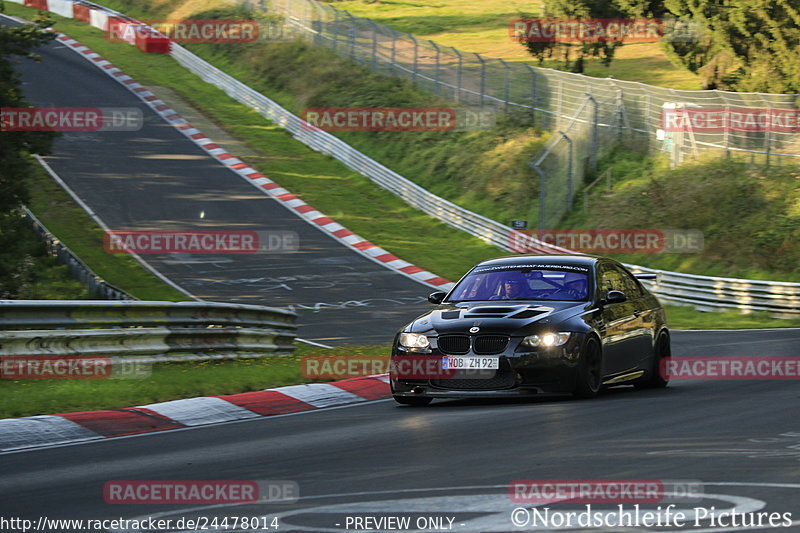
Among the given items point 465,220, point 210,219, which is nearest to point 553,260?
point 210,219

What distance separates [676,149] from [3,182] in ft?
64.4

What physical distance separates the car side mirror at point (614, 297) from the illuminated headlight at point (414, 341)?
197 centimetres

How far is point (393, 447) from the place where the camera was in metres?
8.12

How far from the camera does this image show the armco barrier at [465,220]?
995 inches

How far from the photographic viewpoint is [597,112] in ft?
Answer: 113

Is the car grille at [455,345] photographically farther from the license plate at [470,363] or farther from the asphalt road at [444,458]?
the asphalt road at [444,458]

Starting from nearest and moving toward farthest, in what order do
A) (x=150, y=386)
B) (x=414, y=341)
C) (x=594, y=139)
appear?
1. (x=414, y=341)
2. (x=150, y=386)
3. (x=594, y=139)

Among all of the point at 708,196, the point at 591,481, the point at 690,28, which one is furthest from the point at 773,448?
the point at 690,28

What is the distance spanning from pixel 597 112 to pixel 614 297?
24.1 metres

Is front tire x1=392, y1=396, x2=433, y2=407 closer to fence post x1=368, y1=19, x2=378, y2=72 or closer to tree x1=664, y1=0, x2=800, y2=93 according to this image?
tree x1=664, y1=0, x2=800, y2=93

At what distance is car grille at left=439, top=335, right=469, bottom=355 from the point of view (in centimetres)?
1045

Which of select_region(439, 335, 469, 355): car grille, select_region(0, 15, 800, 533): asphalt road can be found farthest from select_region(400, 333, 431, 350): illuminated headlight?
select_region(0, 15, 800, 533): asphalt road

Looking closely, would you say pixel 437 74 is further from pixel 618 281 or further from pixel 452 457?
pixel 452 457

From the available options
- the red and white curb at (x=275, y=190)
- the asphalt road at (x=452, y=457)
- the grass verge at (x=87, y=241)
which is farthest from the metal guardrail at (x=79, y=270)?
the asphalt road at (x=452, y=457)
